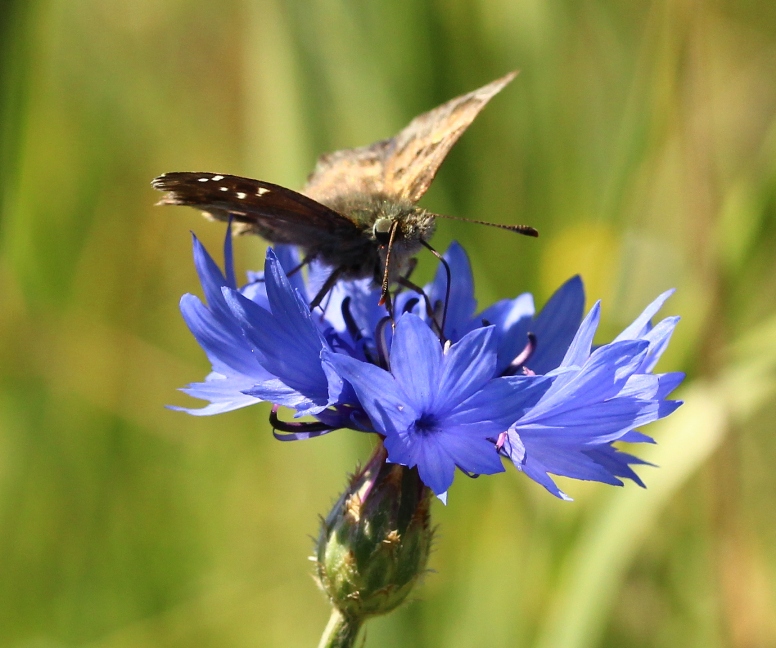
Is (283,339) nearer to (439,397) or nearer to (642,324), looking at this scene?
(439,397)

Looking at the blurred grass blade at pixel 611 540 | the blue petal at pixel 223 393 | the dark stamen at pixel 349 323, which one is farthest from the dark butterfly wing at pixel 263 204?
the blurred grass blade at pixel 611 540

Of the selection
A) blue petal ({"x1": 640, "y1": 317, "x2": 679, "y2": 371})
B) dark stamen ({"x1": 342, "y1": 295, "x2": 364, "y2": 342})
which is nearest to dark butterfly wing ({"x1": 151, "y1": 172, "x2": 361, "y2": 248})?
dark stamen ({"x1": 342, "y1": 295, "x2": 364, "y2": 342})

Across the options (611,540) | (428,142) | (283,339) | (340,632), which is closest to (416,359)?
(283,339)

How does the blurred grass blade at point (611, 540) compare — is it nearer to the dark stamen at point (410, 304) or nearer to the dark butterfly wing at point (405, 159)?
the dark stamen at point (410, 304)

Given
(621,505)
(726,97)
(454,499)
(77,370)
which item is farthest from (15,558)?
(726,97)

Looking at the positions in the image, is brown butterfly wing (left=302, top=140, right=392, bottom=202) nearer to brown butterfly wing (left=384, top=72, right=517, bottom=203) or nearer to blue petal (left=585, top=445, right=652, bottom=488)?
brown butterfly wing (left=384, top=72, right=517, bottom=203)

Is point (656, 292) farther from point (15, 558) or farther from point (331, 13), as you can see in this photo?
point (15, 558)
